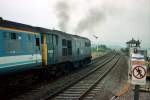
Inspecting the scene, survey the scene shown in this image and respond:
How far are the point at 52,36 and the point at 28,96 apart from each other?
734 cm

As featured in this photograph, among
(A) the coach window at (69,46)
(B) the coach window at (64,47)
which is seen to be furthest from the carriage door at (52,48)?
(A) the coach window at (69,46)

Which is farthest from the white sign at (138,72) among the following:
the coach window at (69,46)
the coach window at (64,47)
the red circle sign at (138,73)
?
the coach window at (69,46)

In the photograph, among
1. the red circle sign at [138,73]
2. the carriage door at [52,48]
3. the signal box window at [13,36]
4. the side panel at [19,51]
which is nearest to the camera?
the red circle sign at [138,73]

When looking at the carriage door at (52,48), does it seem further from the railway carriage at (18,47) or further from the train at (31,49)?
the railway carriage at (18,47)

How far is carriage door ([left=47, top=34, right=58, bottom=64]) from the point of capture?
19188 mm

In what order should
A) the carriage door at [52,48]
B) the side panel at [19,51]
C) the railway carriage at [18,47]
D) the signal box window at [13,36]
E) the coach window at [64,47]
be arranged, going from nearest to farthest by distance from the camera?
the railway carriage at [18,47] → the side panel at [19,51] → the signal box window at [13,36] → the carriage door at [52,48] → the coach window at [64,47]

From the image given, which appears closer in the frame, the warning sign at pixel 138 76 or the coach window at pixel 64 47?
the warning sign at pixel 138 76

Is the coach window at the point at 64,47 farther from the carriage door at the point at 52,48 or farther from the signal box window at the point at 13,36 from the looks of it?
the signal box window at the point at 13,36

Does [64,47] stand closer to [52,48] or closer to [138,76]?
[52,48]

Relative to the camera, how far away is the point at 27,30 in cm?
1554

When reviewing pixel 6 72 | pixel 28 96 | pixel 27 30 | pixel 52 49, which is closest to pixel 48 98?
pixel 28 96

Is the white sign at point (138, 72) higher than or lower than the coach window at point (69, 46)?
lower

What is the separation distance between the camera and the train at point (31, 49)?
13.0m

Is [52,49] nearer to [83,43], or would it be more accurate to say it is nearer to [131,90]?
[131,90]
